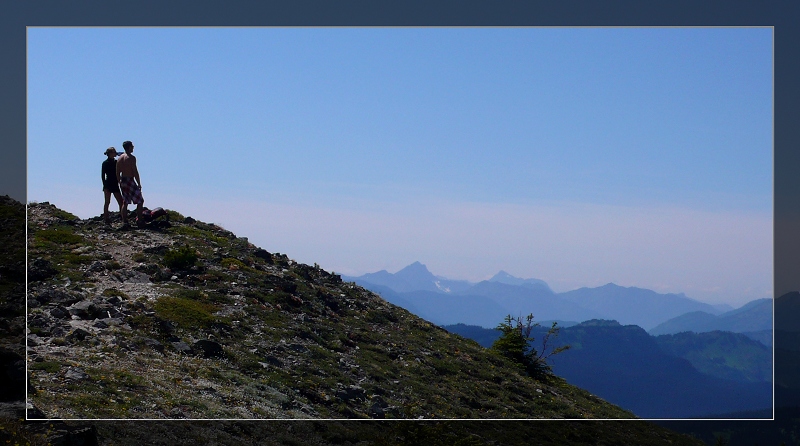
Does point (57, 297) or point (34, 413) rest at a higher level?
point (57, 297)

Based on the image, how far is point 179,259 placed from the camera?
72.0ft

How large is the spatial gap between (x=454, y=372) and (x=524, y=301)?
136m

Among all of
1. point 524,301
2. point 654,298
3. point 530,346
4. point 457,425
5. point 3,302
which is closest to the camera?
point 457,425

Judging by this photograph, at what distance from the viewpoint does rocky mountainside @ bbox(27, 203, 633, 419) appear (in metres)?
15.6

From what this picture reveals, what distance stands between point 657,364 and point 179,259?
142453mm

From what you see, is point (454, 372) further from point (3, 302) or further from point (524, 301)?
point (524, 301)

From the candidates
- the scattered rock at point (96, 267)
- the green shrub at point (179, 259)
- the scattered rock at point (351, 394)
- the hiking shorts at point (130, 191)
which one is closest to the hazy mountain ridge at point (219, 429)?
the scattered rock at point (351, 394)

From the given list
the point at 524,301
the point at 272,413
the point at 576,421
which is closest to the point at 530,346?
the point at 576,421

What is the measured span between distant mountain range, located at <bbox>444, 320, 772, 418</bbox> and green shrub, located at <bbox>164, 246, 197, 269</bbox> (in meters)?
114

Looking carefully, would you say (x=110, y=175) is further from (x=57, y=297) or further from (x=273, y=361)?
(x=273, y=361)

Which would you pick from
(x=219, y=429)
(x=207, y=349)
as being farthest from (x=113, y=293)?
(x=219, y=429)

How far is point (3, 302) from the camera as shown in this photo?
18.9m

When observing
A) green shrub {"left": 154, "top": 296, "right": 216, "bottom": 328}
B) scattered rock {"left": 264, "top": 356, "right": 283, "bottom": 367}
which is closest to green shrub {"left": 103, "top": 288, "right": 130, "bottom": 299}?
green shrub {"left": 154, "top": 296, "right": 216, "bottom": 328}

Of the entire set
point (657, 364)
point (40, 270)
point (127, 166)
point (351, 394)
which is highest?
point (127, 166)
